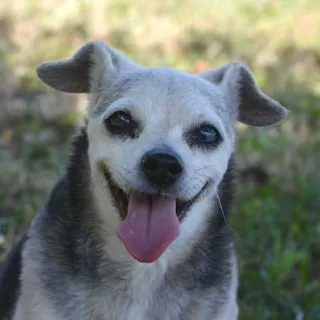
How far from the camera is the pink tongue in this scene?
299cm

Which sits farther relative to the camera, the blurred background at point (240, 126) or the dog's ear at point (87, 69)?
the blurred background at point (240, 126)

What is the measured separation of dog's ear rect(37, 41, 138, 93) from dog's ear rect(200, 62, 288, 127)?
16.2 inches

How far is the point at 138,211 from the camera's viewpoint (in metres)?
3.02

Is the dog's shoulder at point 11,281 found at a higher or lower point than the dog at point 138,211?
lower

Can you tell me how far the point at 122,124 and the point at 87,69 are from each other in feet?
1.86

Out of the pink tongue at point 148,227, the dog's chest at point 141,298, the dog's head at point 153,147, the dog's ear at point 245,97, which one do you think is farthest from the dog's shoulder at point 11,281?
the dog's ear at point 245,97

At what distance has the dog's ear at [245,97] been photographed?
11.7 ft

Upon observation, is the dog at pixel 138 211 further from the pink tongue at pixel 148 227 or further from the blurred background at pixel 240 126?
the blurred background at pixel 240 126

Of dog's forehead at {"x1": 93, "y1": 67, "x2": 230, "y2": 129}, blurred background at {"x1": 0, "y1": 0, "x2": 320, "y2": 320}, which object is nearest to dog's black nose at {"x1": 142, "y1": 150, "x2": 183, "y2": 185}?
dog's forehead at {"x1": 93, "y1": 67, "x2": 230, "y2": 129}

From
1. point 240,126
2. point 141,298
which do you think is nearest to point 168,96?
point 141,298

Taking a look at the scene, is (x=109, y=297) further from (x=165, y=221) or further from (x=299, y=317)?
(x=299, y=317)

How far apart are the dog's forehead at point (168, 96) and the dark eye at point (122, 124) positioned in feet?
0.19

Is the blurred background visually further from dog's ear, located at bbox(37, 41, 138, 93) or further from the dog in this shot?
dog's ear, located at bbox(37, 41, 138, 93)

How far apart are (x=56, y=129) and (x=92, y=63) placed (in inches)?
92.7
